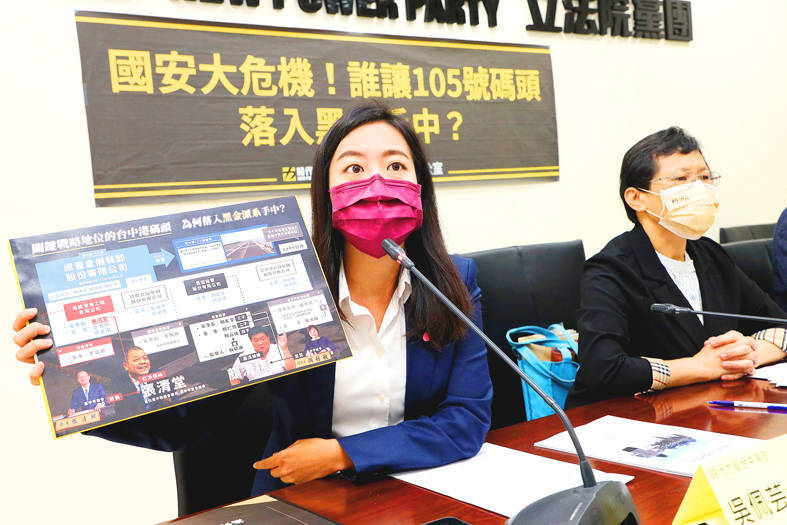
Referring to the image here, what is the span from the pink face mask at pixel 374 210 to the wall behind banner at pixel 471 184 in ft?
4.22

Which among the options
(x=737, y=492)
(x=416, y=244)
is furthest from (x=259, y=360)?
(x=737, y=492)

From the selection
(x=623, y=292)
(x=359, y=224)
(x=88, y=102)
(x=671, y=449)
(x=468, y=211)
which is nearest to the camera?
(x=671, y=449)

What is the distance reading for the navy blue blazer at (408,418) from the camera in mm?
1104

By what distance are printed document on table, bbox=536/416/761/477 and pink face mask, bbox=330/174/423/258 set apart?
0.50m

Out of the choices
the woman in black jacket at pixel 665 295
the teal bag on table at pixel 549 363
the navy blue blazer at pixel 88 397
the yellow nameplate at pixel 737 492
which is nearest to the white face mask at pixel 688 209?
the woman in black jacket at pixel 665 295

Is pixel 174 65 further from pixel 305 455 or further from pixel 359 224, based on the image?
pixel 305 455

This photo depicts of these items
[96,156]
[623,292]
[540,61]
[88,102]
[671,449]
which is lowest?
[671,449]

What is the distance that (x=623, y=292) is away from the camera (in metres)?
1.78

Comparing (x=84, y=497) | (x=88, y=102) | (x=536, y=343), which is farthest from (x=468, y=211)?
(x=84, y=497)

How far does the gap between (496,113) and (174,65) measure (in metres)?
1.46

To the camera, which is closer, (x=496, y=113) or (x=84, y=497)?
(x=84, y=497)

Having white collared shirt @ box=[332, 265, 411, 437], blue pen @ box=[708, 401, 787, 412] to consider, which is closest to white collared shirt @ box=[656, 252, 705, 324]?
blue pen @ box=[708, 401, 787, 412]

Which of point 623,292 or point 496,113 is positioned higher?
point 496,113

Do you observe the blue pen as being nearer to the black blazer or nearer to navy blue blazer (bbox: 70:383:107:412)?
the black blazer
